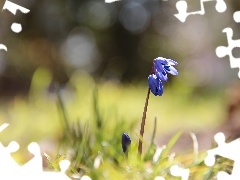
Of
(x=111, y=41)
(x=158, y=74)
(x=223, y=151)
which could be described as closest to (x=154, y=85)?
(x=158, y=74)

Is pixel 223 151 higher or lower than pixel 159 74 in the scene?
lower

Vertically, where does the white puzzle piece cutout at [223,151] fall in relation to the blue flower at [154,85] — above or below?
below

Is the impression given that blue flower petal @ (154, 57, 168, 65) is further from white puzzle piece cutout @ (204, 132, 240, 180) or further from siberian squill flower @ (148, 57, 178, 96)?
white puzzle piece cutout @ (204, 132, 240, 180)

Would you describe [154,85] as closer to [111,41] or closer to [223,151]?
[223,151]

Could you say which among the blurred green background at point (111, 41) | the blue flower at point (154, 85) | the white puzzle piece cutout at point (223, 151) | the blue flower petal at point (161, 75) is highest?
the blue flower petal at point (161, 75)

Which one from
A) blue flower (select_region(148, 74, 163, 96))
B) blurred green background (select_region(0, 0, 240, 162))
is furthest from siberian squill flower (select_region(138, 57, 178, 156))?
blurred green background (select_region(0, 0, 240, 162))

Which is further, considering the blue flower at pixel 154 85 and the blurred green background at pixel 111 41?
the blurred green background at pixel 111 41

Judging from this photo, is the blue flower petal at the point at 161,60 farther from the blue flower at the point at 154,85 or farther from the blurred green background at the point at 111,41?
the blurred green background at the point at 111,41

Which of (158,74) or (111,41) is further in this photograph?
(111,41)

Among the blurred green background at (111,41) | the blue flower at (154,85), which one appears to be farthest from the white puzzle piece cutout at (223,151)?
the blurred green background at (111,41)

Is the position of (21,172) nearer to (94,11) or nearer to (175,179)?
(175,179)

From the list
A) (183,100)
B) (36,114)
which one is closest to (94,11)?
(183,100)
